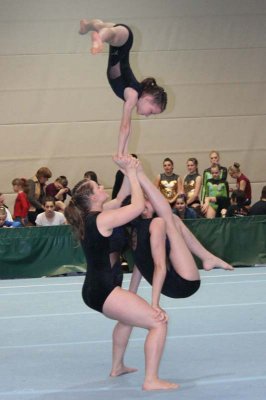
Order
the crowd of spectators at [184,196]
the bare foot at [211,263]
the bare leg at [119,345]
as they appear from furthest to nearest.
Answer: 1. the crowd of spectators at [184,196]
2. the bare foot at [211,263]
3. the bare leg at [119,345]

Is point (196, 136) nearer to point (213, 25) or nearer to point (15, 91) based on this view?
point (213, 25)

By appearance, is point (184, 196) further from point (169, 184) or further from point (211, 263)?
point (211, 263)

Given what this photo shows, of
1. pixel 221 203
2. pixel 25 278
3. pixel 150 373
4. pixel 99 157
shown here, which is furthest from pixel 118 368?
pixel 99 157

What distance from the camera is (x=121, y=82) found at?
617 cm

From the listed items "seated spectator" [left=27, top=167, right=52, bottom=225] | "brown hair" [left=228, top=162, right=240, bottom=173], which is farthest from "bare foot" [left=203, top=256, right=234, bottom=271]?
"brown hair" [left=228, top=162, right=240, bottom=173]

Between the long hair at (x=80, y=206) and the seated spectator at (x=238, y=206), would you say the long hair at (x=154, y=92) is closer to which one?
the long hair at (x=80, y=206)

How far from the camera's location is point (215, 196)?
13070mm

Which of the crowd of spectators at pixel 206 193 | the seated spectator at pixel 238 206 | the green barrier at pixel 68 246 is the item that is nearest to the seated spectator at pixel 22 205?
the green barrier at pixel 68 246

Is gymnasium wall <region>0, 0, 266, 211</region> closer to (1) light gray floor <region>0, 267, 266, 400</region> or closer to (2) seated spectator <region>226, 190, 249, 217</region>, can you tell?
(2) seated spectator <region>226, 190, 249, 217</region>

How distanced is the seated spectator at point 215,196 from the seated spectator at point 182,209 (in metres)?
0.55

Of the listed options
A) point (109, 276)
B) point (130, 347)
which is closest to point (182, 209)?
point (130, 347)

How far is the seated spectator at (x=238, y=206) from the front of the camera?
12.7m

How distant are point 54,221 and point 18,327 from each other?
434 cm

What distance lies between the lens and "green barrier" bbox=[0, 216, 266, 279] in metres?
11.4
